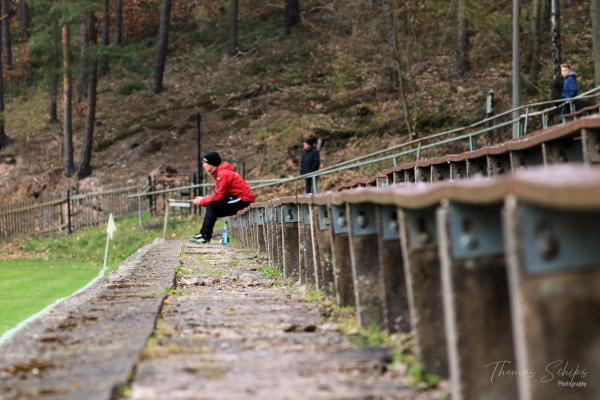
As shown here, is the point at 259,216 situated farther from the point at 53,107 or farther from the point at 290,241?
the point at 53,107

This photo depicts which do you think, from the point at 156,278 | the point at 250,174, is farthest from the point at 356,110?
the point at 156,278

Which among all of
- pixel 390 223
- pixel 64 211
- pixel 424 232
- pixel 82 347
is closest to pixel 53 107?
pixel 64 211

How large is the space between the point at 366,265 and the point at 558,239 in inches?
106

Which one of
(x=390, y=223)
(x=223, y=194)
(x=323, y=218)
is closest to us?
(x=390, y=223)

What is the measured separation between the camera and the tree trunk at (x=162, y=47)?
1794 inches

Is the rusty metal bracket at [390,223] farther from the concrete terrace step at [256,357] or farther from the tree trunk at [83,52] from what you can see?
the tree trunk at [83,52]

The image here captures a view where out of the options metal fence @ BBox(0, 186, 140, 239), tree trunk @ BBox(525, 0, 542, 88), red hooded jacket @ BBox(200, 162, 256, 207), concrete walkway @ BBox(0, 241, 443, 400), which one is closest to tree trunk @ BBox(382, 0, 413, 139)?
tree trunk @ BBox(525, 0, 542, 88)

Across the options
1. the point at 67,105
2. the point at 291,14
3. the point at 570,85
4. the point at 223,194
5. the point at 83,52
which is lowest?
the point at 223,194

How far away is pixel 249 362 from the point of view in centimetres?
453

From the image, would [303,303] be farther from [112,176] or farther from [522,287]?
[112,176]

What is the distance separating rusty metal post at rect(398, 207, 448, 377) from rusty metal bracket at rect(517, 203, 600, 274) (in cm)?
122

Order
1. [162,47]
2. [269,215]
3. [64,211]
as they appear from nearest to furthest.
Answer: [269,215], [64,211], [162,47]

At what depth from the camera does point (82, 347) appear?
4969mm

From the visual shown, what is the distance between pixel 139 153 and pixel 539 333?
37.9 meters
